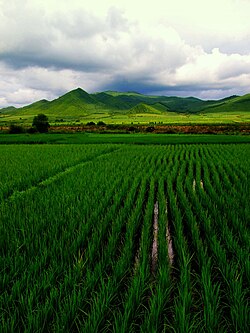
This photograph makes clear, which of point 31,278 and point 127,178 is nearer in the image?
point 31,278

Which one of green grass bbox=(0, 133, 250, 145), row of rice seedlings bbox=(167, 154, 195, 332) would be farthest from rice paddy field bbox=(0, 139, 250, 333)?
green grass bbox=(0, 133, 250, 145)

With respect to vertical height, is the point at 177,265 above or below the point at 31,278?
below

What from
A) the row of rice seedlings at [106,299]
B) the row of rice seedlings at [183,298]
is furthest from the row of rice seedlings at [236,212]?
the row of rice seedlings at [106,299]

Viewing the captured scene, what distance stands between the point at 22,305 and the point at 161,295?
1312 millimetres

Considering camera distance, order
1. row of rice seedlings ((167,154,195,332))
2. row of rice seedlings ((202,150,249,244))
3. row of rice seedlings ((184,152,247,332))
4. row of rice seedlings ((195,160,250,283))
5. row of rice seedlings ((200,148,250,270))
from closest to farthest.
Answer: row of rice seedlings ((167,154,195,332)), row of rice seedlings ((184,152,247,332)), row of rice seedlings ((195,160,250,283)), row of rice seedlings ((200,148,250,270)), row of rice seedlings ((202,150,249,244))

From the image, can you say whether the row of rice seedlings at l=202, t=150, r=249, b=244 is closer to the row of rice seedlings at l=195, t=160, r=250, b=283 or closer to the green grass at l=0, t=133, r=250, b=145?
the row of rice seedlings at l=195, t=160, r=250, b=283

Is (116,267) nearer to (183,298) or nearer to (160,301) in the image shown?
(160,301)

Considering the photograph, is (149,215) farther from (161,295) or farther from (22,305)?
(22,305)

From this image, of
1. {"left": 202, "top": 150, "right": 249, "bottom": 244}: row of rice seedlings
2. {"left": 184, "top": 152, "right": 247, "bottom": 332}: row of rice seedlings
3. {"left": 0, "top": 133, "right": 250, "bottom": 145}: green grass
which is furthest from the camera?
{"left": 0, "top": 133, "right": 250, "bottom": 145}: green grass

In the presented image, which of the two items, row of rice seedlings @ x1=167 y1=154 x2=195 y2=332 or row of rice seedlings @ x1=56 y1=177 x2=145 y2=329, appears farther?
row of rice seedlings @ x1=56 y1=177 x2=145 y2=329

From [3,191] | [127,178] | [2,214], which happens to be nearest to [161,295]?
[2,214]

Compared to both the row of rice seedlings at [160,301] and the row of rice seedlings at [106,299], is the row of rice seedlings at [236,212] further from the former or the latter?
the row of rice seedlings at [106,299]

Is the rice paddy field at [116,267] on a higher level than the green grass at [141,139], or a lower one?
higher

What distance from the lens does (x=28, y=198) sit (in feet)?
22.0
